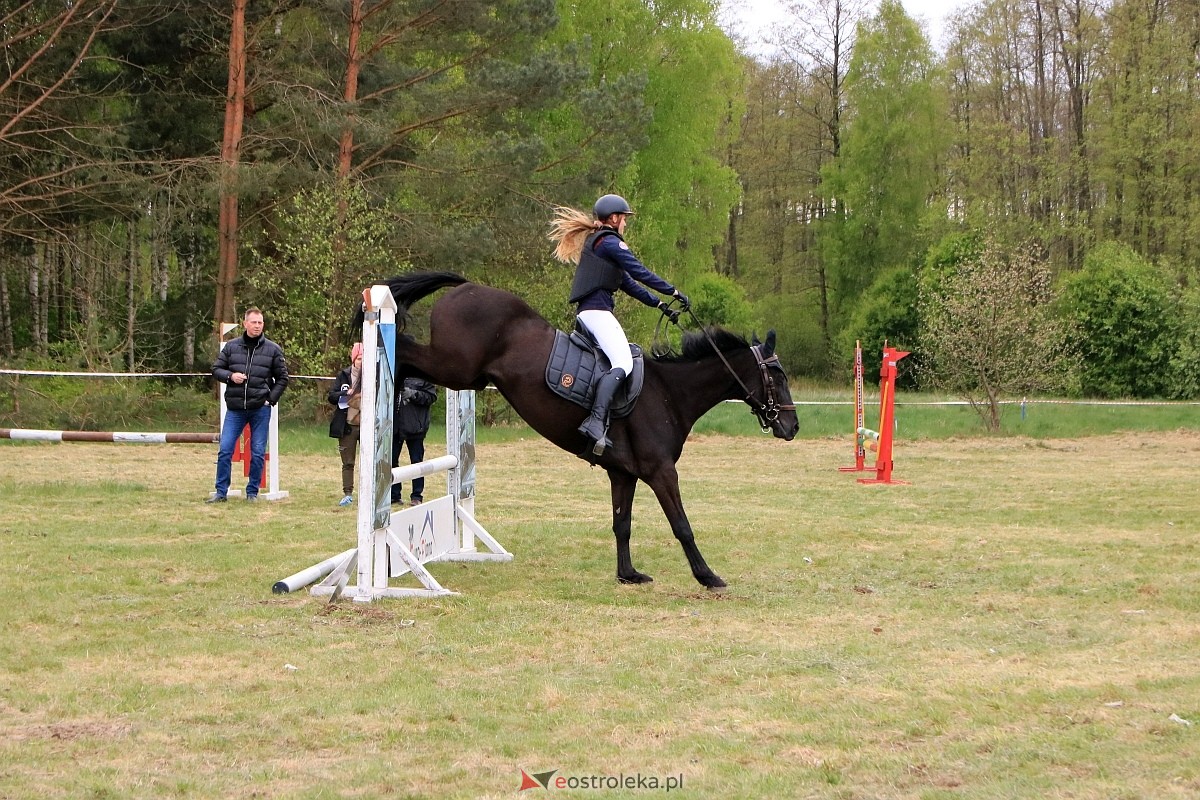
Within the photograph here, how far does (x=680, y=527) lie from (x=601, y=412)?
1.04 m

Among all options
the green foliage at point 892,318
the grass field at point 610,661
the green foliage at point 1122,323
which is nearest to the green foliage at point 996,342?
the green foliage at point 1122,323

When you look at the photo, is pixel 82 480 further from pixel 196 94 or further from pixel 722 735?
pixel 196 94

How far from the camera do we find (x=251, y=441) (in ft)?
41.7

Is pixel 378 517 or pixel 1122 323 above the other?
pixel 1122 323

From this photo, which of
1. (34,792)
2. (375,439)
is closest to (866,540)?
(375,439)

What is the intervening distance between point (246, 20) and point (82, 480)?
14205 millimetres

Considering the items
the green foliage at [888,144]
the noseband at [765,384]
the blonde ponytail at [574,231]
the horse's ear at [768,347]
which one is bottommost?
the noseband at [765,384]

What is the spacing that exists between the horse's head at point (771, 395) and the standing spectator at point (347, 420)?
13.7 feet

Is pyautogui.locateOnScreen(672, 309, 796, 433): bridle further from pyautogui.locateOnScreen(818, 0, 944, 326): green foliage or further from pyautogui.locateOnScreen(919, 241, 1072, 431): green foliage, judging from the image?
pyautogui.locateOnScreen(818, 0, 944, 326): green foliage

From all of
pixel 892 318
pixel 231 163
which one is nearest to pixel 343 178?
pixel 231 163

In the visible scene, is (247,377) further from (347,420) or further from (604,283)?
(604,283)

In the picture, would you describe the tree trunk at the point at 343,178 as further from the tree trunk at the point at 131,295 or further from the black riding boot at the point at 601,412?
the black riding boot at the point at 601,412

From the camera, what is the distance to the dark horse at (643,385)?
760cm

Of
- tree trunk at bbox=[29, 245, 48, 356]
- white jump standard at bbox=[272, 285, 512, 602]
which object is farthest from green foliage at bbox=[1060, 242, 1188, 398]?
white jump standard at bbox=[272, 285, 512, 602]
